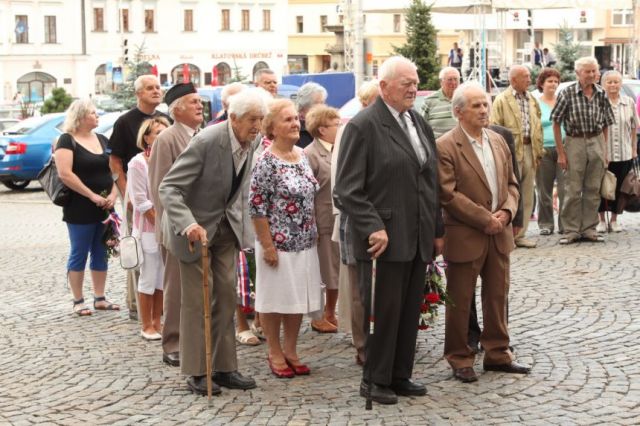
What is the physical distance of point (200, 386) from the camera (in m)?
8.13

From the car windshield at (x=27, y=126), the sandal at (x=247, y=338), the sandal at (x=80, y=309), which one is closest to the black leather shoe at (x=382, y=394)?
the sandal at (x=247, y=338)

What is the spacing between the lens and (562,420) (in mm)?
7285

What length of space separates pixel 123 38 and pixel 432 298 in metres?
71.1

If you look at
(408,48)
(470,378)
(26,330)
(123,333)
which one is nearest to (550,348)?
(470,378)

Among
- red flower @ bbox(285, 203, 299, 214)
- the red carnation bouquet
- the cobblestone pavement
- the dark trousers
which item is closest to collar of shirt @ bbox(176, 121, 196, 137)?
red flower @ bbox(285, 203, 299, 214)

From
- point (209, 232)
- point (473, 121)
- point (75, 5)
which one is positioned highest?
point (75, 5)

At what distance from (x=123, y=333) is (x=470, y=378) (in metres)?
3.20

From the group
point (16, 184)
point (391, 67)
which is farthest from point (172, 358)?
point (16, 184)

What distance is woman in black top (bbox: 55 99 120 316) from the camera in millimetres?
11086

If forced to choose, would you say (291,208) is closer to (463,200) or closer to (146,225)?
(463,200)

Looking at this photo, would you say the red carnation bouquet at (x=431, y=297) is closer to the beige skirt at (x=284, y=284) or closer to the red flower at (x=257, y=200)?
the beige skirt at (x=284, y=284)

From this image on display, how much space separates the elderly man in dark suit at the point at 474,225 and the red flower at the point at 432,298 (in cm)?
12

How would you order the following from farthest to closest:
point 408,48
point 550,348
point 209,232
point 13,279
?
point 408,48
point 13,279
point 550,348
point 209,232

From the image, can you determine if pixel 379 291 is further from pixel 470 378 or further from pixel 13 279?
pixel 13 279
